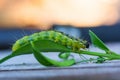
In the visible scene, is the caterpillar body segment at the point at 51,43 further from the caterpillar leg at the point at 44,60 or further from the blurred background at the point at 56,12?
the blurred background at the point at 56,12

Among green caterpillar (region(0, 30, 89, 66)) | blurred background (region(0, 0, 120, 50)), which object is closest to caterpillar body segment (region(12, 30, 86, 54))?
green caterpillar (region(0, 30, 89, 66))

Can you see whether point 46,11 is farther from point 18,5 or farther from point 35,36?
point 35,36

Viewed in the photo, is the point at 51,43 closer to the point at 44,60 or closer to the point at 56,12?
the point at 44,60

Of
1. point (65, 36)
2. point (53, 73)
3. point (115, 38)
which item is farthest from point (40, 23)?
point (53, 73)

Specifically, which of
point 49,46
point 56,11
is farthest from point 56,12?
point 49,46

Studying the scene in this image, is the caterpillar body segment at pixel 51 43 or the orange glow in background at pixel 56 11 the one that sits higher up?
the orange glow in background at pixel 56 11

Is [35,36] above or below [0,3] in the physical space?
below

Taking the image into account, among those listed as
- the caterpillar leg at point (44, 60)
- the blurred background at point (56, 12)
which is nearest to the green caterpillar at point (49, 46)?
the caterpillar leg at point (44, 60)

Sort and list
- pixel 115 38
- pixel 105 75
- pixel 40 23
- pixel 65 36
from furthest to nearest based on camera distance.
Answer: pixel 40 23, pixel 115 38, pixel 65 36, pixel 105 75
